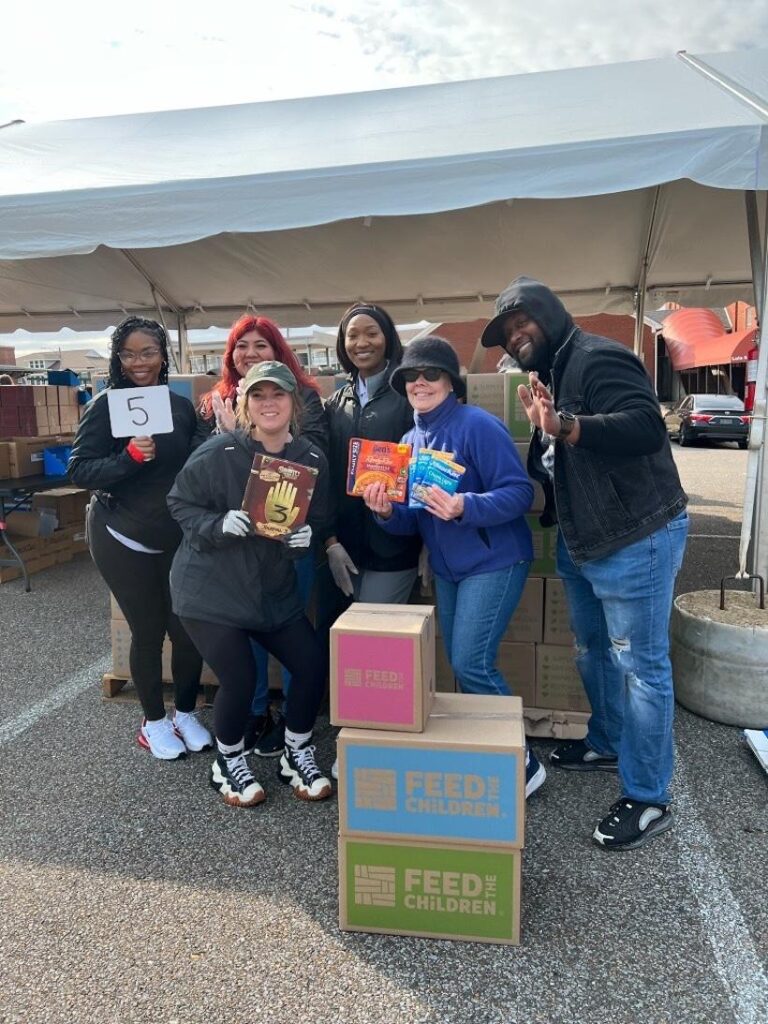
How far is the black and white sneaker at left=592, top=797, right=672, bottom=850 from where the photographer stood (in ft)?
8.36

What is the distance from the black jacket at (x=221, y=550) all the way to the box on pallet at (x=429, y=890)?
3.11 feet

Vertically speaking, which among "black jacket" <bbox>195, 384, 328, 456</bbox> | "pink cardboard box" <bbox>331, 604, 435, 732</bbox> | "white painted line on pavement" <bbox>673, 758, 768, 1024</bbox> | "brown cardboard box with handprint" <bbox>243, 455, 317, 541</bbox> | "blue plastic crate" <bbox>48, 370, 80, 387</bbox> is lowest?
"white painted line on pavement" <bbox>673, 758, 768, 1024</bbox>

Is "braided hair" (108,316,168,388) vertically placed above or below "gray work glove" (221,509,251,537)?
above

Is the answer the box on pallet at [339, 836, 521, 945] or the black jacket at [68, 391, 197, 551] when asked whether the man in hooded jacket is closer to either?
the box on pallet at [339, 836, 521, 945]

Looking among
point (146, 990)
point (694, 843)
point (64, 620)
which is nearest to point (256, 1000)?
point (146, 990)

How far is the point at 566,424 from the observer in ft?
7.32

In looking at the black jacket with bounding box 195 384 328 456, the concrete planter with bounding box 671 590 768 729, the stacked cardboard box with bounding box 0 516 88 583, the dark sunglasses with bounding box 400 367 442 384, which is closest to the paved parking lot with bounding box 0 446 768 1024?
the concrete planter with bounding box 671 590 768 729

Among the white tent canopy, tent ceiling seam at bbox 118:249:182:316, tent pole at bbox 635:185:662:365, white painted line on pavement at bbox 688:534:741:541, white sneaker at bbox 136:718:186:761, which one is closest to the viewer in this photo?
white sneaker at bbox 136:718:186:761

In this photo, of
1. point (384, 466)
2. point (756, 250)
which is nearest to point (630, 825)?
point (384, 466)

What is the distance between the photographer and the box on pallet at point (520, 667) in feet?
11.4

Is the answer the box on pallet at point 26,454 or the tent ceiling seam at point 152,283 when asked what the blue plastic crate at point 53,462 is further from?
the tent ceiling seam at point 152,283

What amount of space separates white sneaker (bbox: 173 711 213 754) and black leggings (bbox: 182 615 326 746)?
0.51 meters

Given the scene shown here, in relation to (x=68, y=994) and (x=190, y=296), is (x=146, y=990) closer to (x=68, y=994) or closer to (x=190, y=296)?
(x=68, y=994)

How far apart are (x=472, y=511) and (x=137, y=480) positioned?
1510 mm
